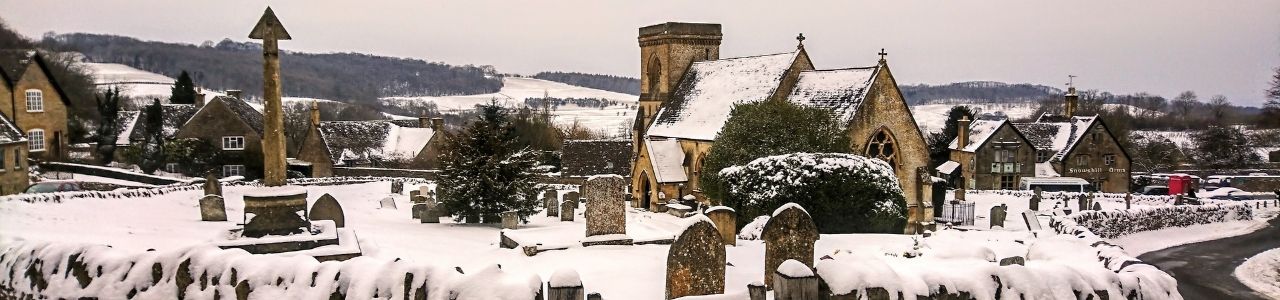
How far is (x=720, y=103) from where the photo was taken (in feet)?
111

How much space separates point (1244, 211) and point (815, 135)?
67.9 ft

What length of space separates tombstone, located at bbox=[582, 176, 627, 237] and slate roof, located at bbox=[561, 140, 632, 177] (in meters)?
30.9

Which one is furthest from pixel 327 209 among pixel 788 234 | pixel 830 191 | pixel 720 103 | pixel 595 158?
pixel 595 158

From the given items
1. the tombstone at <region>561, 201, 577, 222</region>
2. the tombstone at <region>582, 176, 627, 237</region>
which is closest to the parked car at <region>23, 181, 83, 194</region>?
the tombstone at <region>561, 201, 577, 222</region>

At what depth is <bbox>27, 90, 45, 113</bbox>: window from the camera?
35531 mm

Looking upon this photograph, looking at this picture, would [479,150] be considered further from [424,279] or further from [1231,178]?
[1231,178]

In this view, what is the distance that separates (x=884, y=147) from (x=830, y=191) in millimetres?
9599

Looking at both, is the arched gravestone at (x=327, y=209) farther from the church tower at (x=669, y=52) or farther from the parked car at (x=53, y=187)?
the church tower at (x=669, y=52)

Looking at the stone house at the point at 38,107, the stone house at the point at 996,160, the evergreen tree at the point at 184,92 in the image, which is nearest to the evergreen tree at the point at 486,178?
the stone house at the point at 38,107

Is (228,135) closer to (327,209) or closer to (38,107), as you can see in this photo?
(38,107)

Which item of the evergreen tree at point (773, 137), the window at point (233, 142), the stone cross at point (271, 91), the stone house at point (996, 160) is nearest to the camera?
the stone cross at point (271, 91)

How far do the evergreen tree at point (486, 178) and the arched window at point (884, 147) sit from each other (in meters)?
12.5

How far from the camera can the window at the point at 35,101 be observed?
117 feet

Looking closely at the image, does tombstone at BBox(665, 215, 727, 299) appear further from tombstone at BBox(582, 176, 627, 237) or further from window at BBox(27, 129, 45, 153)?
window at BBox(27, 129, 45, 153)
